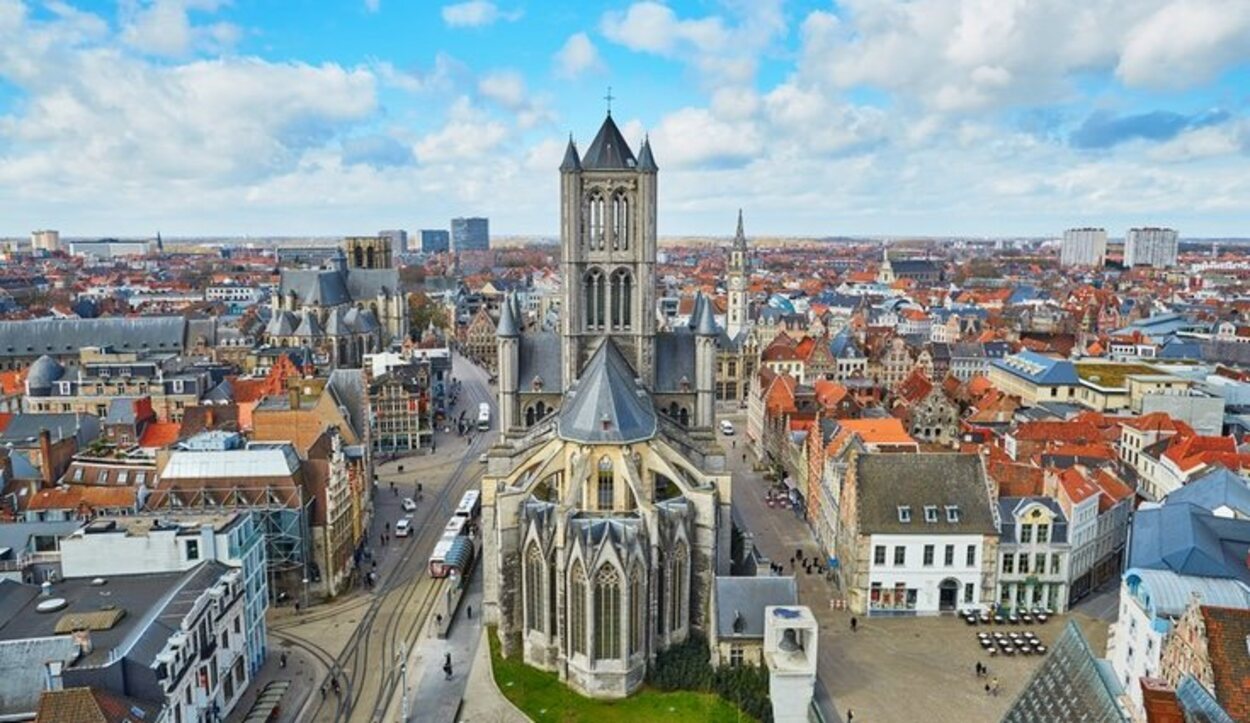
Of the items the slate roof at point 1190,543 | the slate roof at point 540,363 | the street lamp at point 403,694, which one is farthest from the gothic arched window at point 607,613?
the slate roof at point 1190,543

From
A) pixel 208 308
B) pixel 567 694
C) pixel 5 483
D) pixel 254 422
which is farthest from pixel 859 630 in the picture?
pixel 208 308

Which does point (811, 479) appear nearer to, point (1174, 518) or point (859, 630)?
point (859, 630)

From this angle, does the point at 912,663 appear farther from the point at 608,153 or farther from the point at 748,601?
the point at 608,153

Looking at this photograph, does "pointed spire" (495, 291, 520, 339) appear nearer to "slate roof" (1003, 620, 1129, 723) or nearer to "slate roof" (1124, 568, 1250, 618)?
"slate roof" (1124, 568, 1250, 618)

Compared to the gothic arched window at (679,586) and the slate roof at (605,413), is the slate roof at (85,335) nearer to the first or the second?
the slate roof at (605,413)

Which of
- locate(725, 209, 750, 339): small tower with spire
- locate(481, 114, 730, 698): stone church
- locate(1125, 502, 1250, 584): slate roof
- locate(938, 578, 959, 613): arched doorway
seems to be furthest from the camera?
locate(725, 209, 750, 339): small tower with spire

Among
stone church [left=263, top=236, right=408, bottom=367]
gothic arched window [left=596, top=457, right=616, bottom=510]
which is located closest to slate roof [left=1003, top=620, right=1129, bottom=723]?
gothic arched window [left=596, top=457, right=616, bottom=510]
